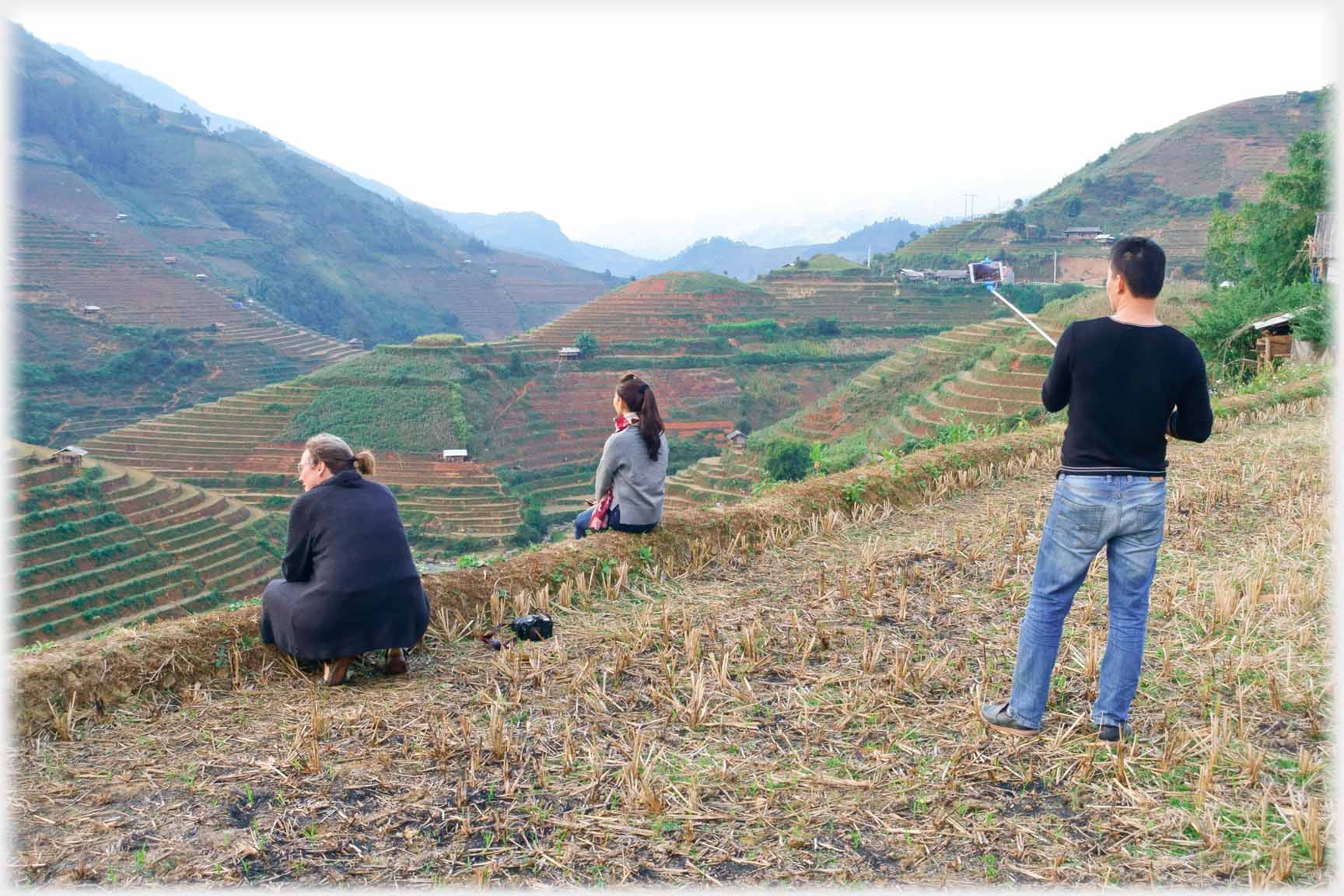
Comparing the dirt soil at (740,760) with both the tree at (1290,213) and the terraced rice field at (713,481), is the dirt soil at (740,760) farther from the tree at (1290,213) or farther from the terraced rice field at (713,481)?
the terraced rice field at (713,481)

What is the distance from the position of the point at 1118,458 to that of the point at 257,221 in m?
124

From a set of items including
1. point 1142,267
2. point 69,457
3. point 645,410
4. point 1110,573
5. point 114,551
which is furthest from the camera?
point 69,457

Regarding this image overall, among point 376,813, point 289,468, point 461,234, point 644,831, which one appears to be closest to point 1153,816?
point 644,831

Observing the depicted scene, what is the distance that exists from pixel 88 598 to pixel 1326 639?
3072cm

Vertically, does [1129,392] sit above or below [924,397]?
above

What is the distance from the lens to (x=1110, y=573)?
124 inches

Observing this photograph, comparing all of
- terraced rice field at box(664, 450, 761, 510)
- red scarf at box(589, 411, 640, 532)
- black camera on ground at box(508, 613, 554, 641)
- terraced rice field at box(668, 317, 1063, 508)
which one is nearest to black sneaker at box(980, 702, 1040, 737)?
black camera on ground at box(508, 613, 554, 641)

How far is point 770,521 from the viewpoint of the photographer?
656 cm

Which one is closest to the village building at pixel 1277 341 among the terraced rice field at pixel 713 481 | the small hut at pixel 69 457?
the terraced rice field at pixel 713 481

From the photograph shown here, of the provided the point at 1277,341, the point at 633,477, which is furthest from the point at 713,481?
the point at 633,477

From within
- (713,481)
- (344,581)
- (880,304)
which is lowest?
(713,481)

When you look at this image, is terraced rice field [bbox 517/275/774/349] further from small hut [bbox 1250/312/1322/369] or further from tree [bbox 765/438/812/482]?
small hut [bbox 1250/312/1322/369]

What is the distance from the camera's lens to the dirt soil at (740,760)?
2.61 metres

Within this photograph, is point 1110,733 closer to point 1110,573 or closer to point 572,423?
point 1110,573
